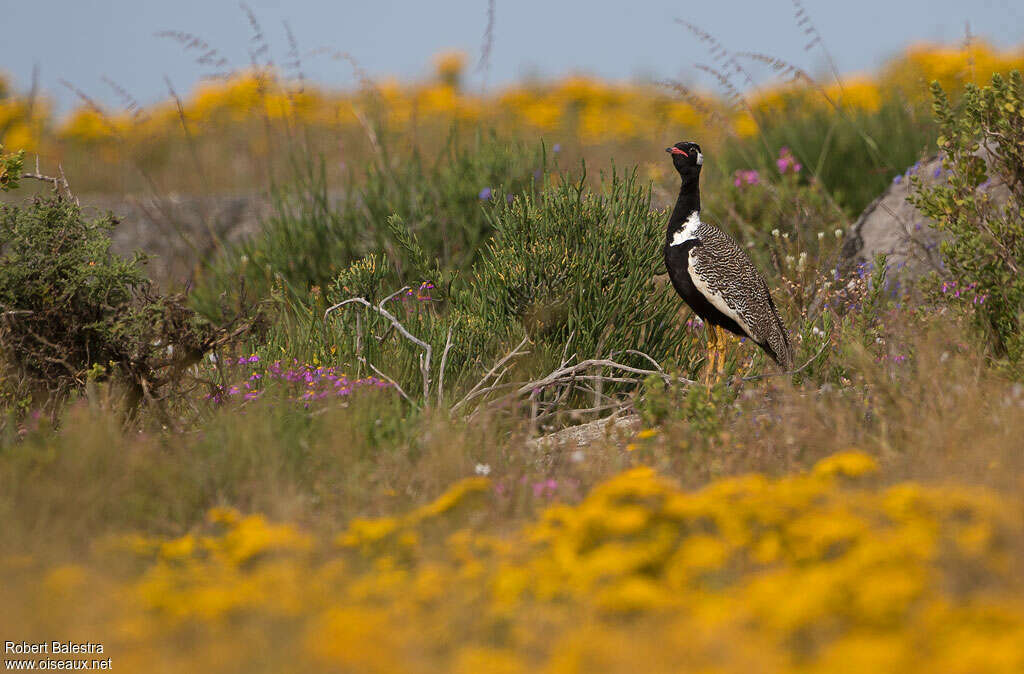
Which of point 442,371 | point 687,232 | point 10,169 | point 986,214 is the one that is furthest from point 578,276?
point 10,169

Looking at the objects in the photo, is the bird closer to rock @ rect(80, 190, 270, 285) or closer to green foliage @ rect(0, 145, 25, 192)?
green foliage @ rect(0, 145, 25, 192)

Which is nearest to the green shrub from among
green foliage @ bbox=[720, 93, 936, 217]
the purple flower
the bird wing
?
the bird wing

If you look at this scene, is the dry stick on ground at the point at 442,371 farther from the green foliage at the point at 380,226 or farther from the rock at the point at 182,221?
the rock at the point at 182,221

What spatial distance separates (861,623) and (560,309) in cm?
327

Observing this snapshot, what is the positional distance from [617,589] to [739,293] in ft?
9.93

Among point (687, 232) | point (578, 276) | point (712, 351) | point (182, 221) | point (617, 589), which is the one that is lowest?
point (712, 351)

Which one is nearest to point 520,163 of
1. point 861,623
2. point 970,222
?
point 970,222

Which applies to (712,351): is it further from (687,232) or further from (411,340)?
(411,340)

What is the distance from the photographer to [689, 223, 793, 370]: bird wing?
5145mm

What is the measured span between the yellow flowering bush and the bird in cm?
210

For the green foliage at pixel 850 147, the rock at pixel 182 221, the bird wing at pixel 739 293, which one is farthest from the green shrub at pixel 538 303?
the rock at pixel 182 221

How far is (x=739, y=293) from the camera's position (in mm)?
5156

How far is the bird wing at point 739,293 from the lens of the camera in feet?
16.9

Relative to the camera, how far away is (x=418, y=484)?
374 centimetres
